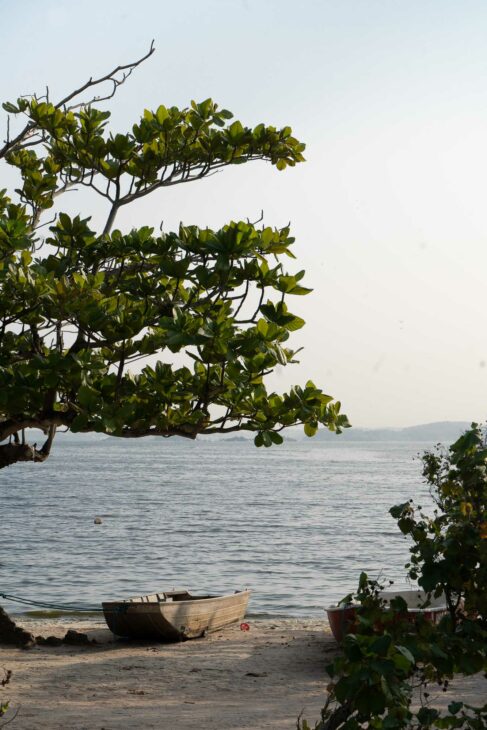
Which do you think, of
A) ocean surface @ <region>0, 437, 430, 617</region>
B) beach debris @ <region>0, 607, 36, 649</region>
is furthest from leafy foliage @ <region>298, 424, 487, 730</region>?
beach debris @ <region>0, 607, 36, 649</region>

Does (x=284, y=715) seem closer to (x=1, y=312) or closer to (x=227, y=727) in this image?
(x=227, y=727)

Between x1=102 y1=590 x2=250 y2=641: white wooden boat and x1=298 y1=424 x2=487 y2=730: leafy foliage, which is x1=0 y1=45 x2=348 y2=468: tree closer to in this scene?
x1=298 y1=424 x2=487 y2=730: leafy foliage

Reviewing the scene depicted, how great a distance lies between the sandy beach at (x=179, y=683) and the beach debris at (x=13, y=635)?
0.62 feet

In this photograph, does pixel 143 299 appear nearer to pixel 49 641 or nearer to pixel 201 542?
pixel 49 641

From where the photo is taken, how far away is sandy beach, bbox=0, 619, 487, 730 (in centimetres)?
1065

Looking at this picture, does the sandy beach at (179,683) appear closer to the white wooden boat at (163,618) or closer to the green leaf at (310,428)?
the white wooden boat at (163,618)

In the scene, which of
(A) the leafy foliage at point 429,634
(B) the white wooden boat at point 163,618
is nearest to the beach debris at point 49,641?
(B) the white wooden boat at point 163,618

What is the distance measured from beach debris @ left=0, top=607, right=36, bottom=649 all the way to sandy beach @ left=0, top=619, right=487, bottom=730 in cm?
19

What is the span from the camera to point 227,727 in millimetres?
10148

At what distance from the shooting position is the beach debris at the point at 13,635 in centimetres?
1552

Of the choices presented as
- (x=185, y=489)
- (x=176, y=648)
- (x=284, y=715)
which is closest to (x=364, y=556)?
(x=176, y=648)

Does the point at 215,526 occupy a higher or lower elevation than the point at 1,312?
lower

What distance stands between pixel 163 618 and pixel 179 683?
3.26 metres

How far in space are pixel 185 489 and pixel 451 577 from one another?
261 ft
